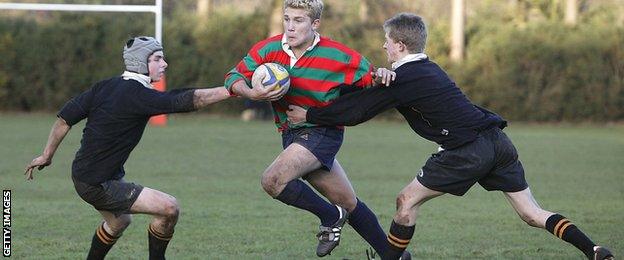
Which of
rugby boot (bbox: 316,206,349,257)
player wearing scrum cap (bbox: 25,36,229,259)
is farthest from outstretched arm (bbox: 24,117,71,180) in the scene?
rugby boot (bbox: 316,206,349,257)

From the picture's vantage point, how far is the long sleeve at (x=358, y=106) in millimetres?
6777

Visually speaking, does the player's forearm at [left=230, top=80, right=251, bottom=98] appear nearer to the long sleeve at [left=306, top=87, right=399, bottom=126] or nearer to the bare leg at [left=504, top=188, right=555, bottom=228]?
the long sleeve at [left=306, top=87, right=399, bottom=126]

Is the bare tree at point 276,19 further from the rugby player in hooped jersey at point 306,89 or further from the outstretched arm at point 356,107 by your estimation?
the outstretched arm at point 356,107

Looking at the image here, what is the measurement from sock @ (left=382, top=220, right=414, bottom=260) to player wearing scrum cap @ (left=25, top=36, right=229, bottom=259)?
1.31 metres

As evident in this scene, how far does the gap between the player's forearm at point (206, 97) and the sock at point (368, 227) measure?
4.37 feet

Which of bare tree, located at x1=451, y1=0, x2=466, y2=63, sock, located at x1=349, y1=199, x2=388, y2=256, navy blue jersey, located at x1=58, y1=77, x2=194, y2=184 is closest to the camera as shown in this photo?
navy blue jersey, located at x1=58, y1=77, x2=194, y2=184

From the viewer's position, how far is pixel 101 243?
22.7 feet

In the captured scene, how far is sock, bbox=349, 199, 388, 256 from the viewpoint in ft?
24.1

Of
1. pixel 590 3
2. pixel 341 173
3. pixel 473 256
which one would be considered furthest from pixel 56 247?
pixel 590 3

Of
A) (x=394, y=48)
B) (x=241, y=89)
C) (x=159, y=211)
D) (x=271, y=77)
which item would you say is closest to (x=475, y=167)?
(x=394, y=48)

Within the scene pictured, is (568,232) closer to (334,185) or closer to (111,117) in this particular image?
(334,185)

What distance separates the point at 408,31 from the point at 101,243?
2.26m

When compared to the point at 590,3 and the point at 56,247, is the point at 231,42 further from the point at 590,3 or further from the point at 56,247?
the point at 56,247

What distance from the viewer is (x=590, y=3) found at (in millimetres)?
37781
